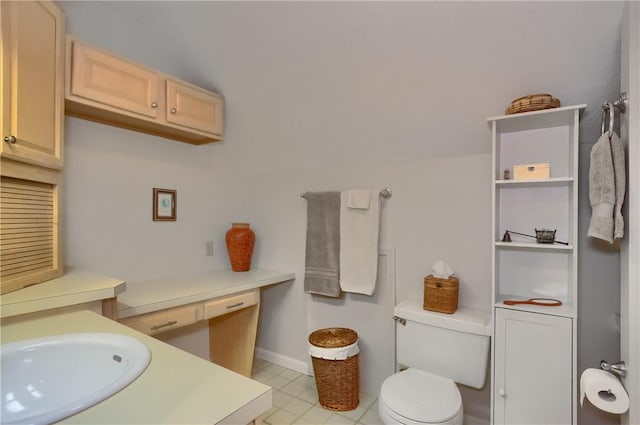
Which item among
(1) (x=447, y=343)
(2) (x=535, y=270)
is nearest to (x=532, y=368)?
(1) (x=447, y=343)

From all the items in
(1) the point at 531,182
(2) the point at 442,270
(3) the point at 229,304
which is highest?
(1) the point at 531,182

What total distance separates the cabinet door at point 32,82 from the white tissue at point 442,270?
1.99 meters

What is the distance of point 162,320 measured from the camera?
5.94 feet

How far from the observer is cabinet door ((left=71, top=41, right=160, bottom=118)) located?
1675mm

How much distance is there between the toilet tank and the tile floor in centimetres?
47

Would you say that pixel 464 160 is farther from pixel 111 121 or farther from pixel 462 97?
pixel 111 121

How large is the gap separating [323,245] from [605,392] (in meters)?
1.62

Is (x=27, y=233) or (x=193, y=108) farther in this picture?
(x=193, y=108)

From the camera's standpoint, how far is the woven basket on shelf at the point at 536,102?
1.49 meters

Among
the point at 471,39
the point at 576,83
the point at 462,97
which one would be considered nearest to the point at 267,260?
the point at 462,97

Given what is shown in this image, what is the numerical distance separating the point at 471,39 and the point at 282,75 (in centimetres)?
102

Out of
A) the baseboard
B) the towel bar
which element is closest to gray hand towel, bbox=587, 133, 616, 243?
the towel bar

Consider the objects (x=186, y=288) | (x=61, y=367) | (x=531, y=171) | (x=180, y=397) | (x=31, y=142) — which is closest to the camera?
(x=180, y=397)

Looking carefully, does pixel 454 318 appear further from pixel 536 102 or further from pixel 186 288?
pixel 186 288
